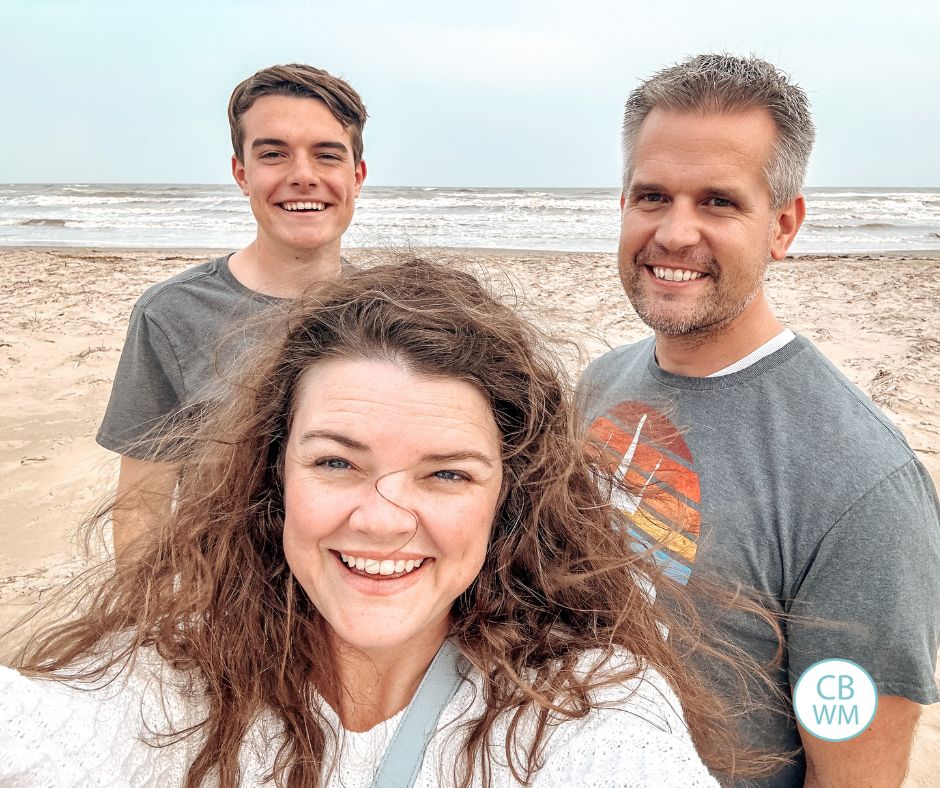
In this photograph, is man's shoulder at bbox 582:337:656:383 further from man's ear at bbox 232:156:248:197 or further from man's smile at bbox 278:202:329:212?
man's ear at bbox 232:156:248:197

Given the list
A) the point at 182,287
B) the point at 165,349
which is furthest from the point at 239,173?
the point at 165,349

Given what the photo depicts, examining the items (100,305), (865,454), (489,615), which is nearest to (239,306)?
(489,615)

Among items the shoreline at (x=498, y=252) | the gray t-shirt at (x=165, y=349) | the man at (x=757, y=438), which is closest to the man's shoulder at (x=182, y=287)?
the gray t-shirt at (x=165, y=349)

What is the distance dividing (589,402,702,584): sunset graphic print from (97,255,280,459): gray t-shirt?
1.30m

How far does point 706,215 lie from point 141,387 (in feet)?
6.27

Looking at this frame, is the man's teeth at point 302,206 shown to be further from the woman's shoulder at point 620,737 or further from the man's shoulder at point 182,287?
the woman's shoulder at point 620,737

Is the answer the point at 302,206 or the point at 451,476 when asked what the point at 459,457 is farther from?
the point at 302,206

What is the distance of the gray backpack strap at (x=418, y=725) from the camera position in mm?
1371

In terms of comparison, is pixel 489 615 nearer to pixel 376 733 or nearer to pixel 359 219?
pixel 376 733

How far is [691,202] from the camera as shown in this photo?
210 cm

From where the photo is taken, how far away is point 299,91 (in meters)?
2.70

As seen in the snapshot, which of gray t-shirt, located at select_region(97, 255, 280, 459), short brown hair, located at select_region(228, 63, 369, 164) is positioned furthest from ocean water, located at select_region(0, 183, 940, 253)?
gray t-shirt, located at select_region(97, 255, 280, 459)

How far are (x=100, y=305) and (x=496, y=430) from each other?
8.78 metres

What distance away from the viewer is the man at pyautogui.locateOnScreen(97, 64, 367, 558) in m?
2.48
